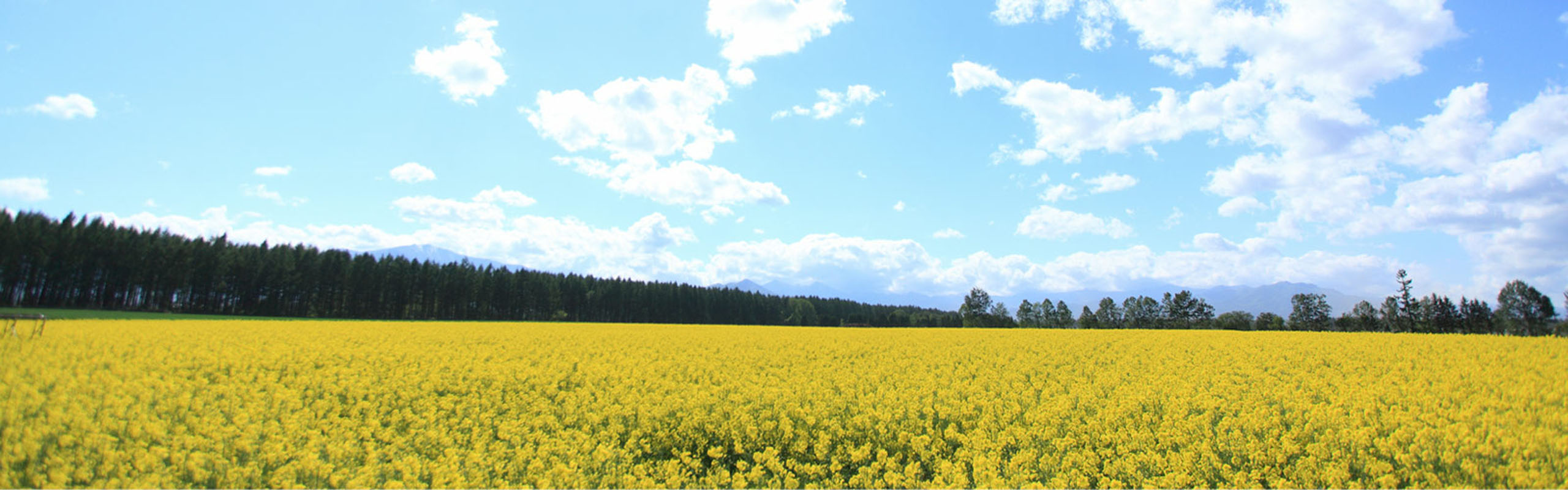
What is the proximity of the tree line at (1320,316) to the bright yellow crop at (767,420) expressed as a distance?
7235cm

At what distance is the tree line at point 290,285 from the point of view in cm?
6444

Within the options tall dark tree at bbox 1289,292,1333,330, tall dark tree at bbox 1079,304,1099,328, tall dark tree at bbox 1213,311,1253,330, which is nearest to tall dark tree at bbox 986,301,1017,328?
tall dark tree at bbox 1079,304,1099,328

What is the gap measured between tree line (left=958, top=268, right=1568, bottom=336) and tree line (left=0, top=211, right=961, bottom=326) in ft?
62.2

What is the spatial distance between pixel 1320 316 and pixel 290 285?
16495 cm

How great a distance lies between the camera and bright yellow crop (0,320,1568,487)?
22.8ft

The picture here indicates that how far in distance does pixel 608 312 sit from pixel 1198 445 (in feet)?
389

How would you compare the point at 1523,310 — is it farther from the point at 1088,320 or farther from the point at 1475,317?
the point at 1088,320

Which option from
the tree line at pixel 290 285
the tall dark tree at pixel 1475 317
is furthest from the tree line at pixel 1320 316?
the tree line at pixel 290 285

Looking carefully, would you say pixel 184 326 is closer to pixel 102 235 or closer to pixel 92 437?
pixel 92 437

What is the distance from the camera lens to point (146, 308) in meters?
71.8

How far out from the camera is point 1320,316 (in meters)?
104

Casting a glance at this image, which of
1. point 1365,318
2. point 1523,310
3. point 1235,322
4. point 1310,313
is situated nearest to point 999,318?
point 1235,322

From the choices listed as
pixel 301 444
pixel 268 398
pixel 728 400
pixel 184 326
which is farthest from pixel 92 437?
pixel 184 326

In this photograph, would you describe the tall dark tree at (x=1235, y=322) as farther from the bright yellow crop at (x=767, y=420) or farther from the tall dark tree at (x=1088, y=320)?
the bright yellow crop at (x=767, y=420)
